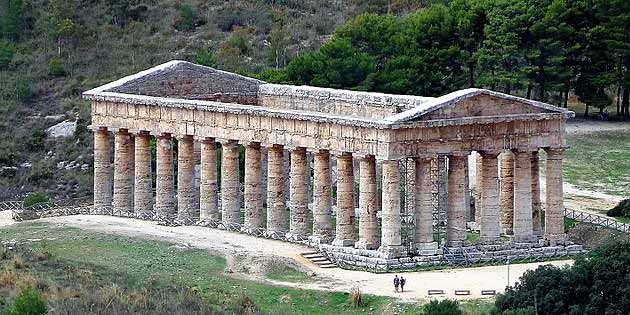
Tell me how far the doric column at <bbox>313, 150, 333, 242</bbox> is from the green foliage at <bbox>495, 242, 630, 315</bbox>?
52.1 feet

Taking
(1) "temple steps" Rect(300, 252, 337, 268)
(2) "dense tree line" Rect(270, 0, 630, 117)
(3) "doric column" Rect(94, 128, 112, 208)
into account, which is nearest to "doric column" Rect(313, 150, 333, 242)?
(1) "temple steps" Rect(300, 252, 337, 268)

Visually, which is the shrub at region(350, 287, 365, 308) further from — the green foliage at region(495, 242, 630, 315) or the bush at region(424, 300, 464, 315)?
the green foliage at region(495, 242, 630, 315)

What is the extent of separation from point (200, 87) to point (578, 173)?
831 inches

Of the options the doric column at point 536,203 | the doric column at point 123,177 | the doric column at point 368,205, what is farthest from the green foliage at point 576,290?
the doric column at point 123,177

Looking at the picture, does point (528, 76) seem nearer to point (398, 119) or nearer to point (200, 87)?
point (200, 87)

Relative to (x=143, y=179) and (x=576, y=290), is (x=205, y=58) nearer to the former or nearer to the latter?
(x=143, y=179)

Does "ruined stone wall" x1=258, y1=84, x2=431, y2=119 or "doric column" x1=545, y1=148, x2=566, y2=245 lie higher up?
"ruined stone wall" x1=258, y1=84, x2=431, y2=119

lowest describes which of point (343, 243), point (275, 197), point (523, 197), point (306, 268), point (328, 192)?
point (306, 268)

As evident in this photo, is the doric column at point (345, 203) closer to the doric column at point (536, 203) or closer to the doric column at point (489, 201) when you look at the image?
the doric column at point (489, 201)

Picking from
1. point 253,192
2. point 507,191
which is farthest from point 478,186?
→ point 253,192

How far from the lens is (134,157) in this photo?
99438 millimetres

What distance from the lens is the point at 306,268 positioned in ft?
272

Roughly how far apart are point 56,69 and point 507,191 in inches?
2129

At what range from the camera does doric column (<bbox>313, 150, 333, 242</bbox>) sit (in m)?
87.5
